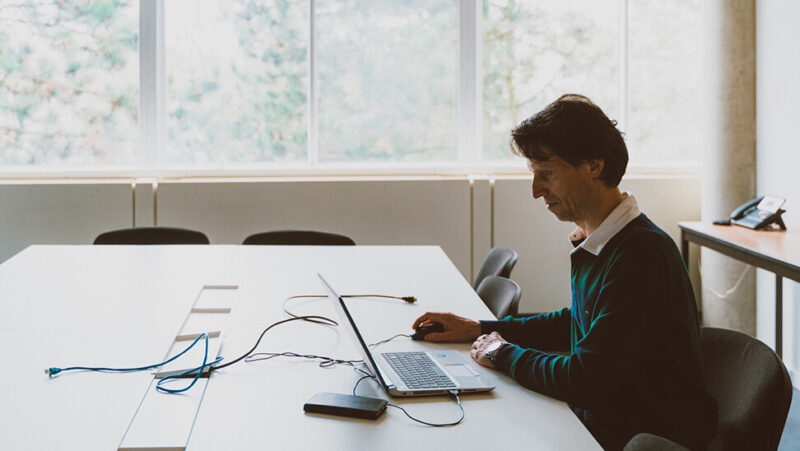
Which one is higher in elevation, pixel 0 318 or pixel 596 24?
pixel 596 24

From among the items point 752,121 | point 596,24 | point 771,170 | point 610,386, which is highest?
point 596,24

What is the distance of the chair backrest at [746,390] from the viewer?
4.84 feet

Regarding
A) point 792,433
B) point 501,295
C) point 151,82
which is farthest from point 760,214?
point 151,82

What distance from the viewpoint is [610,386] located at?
60.5 inches

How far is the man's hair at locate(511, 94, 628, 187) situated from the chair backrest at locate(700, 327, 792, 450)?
49cm

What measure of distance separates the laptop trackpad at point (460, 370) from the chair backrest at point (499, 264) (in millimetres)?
1136

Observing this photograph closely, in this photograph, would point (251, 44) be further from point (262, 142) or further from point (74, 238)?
point (74, 238)

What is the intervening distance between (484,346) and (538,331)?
12.1 inches

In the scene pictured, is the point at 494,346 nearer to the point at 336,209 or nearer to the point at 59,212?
the point at 336,209

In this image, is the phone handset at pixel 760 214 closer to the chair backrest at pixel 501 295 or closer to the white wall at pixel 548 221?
the white wall at pixel 548 221

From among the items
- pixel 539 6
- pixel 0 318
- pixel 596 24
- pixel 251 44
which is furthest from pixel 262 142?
pixel 0 318

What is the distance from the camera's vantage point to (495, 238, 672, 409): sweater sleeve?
5.00 feet

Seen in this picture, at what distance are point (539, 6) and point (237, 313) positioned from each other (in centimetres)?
348

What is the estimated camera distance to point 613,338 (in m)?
1.53
